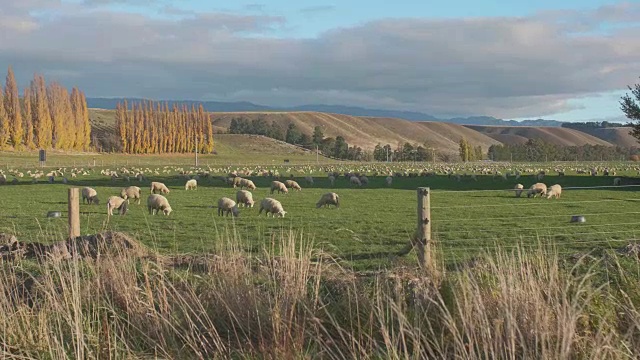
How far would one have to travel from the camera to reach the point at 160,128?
12331cm

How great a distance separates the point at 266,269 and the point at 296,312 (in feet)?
2.49

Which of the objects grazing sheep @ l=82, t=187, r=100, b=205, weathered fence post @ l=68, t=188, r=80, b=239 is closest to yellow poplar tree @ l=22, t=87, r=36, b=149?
grazing sheep @ l=82, t=187, r=100, b=205

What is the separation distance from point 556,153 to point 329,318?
15382cm

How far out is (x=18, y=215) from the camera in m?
22.2

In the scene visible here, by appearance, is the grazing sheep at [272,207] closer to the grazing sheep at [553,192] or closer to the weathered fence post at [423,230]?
the weathered fence post at [423,230]

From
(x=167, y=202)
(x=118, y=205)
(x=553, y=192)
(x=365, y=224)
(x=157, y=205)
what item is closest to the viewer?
(x=365, y=224)

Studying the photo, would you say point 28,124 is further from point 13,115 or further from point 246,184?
point 246,184

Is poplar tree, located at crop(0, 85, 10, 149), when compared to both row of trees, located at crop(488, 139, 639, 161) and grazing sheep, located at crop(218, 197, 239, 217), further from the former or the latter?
row of trees, located at crop(488, 139, 639, 161)

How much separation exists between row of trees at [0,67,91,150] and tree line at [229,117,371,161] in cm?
5210

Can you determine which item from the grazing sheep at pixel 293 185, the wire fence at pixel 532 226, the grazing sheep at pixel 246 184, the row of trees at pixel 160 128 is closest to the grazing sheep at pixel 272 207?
the wire fence at pixel 532 226

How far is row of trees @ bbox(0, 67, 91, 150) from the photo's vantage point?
3711 inches

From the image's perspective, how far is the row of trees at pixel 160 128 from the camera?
119m

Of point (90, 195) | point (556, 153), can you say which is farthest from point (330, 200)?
point (556, 153)

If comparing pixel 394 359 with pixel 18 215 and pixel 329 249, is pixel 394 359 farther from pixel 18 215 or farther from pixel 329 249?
pixel 18 215
